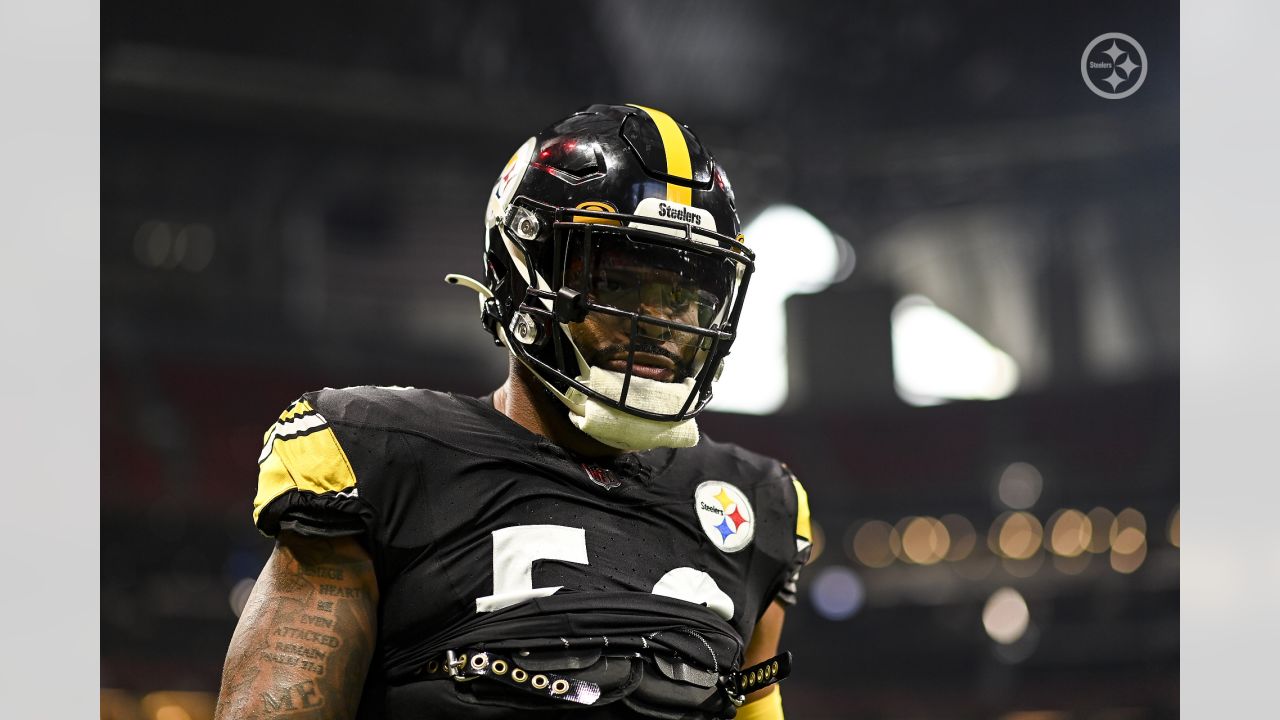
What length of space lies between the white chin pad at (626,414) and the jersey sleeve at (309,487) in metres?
0.27

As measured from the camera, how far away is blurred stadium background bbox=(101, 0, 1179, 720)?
2814mm

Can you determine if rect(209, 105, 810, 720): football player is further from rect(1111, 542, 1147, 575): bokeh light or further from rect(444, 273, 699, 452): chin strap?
rect(1111, 542, 1147, 575): bokeh light

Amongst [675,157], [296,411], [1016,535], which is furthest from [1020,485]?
[296,411]

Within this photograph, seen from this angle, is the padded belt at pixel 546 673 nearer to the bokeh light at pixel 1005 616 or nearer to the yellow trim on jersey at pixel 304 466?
the yellow trim on jersey at pixel 304 466

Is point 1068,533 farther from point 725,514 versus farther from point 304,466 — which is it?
point 304,466

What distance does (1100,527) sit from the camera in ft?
10.4

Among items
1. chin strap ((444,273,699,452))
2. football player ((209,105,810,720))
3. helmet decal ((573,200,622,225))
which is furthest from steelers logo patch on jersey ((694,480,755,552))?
helmet decal ((573,200,622,225))

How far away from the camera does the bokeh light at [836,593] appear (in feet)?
11.3

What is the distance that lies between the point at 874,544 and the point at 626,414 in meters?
2.23

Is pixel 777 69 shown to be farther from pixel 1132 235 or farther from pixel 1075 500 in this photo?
pixel 1075 500

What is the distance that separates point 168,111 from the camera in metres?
2.75

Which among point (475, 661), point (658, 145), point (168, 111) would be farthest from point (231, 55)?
point (475, 661)

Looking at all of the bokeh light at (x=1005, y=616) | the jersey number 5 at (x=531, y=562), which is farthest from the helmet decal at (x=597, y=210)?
the bokeh light at (x=1005, y=616)

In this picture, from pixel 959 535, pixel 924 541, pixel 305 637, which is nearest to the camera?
pixel 305 637
